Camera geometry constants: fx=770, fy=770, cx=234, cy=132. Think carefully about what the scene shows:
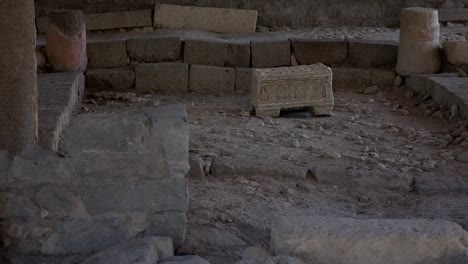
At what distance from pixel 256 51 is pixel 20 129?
6107 mm

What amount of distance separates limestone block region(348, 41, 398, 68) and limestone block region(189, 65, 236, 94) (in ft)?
5.82

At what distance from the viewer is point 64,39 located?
9.55 metres

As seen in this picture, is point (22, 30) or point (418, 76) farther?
point (418, 76)

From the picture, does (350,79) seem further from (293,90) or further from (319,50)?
(293,90)

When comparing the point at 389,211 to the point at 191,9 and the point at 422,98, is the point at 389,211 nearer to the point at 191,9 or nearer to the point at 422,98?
the point at 422,98

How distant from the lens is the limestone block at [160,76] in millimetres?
10742

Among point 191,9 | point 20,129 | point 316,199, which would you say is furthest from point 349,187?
point 191,9

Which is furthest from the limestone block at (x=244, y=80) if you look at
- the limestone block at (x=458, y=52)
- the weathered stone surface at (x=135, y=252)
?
the weathered stone surface at (x=135, y=252)

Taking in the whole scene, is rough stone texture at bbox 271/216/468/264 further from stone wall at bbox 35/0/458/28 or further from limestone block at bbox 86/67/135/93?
stone wall at bbox 35/0/458/28

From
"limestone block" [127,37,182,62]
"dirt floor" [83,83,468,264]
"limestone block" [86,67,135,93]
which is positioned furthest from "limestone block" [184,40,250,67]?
"dirt floor" [83,83,468,264]

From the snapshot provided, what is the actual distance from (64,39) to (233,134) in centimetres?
296

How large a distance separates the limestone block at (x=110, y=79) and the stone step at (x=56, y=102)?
68cm

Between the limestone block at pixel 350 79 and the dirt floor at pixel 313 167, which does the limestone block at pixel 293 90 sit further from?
the limestone block at pixel 350 79

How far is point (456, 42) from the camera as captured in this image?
10.0 metres
